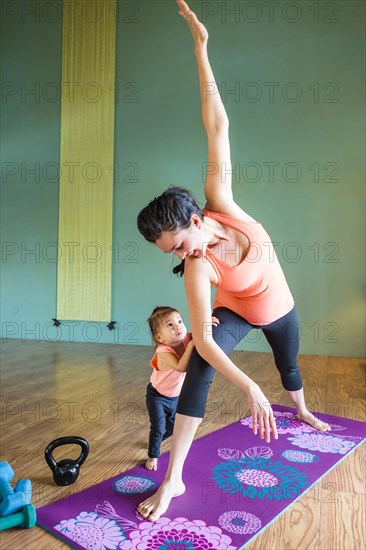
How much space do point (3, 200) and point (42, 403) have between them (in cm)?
273

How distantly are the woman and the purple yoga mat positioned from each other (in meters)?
0.08

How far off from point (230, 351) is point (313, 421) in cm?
68

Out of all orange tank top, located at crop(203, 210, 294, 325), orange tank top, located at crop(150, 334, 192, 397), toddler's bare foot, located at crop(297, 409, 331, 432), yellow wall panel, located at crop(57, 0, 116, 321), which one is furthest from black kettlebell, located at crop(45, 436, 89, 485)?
yellow wall panel, located at crop(57, 0, 116, 321)

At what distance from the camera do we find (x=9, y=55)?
4.67 meters

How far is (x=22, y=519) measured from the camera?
4.44 ft

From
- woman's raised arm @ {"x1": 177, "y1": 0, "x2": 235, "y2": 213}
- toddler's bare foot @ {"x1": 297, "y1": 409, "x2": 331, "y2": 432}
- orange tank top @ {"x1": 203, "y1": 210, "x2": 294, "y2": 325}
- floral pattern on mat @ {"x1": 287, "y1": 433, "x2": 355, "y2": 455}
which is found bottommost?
floral pattern on mat @ {"x1": 287, "y1": 433, "x2": 355, "y2": 455}

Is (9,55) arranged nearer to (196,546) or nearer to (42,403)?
(42,403)

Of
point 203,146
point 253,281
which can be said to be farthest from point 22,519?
point 203,146

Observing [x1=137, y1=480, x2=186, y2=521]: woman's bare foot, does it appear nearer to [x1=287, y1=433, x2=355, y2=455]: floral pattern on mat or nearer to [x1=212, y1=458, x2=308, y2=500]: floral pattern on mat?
[x1=212, y1=458, x2=308, y2=500]: floral pattern on mat

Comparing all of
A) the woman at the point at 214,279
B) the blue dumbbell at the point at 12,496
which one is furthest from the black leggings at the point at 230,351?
the blue dumbbell at the point at 12,496

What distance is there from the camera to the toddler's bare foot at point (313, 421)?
216 cm

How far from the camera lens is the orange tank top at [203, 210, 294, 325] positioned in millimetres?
1646

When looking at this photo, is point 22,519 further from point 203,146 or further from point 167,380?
point 203,146

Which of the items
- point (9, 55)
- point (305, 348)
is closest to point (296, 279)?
point (305, 348)
